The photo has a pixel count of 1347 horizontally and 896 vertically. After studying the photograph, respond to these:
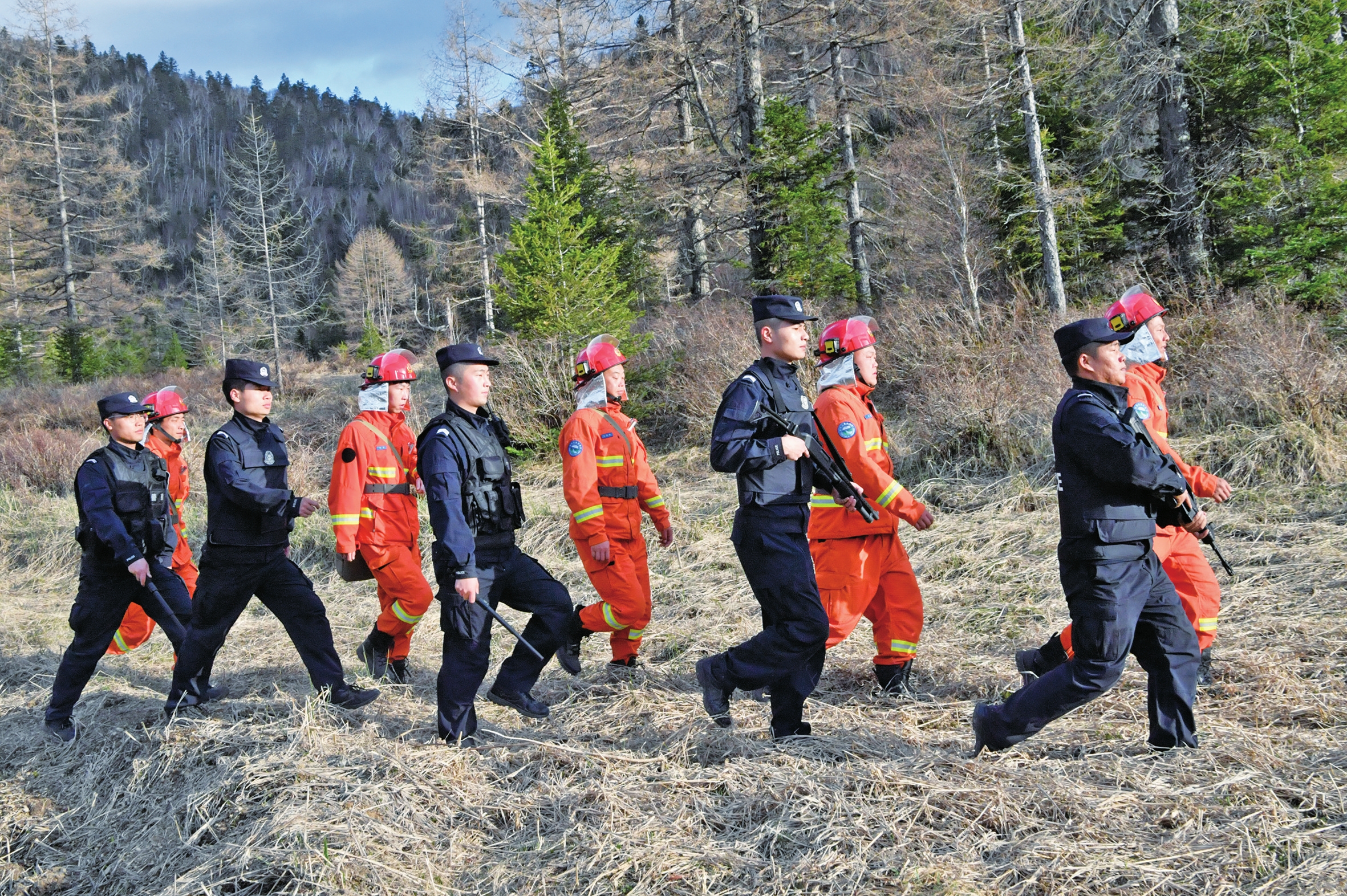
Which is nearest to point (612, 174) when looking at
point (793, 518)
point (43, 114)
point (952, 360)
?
point (952, 360)

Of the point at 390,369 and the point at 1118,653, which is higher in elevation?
the point at 390,369

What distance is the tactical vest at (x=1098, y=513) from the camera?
340cm

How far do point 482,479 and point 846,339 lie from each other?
2040mm

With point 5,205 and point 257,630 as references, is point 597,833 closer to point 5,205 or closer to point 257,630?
point 257,630

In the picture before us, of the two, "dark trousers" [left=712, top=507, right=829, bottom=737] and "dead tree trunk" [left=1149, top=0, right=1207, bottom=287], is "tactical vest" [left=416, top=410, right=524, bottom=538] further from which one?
"dead tree trunk" [left=1149, top=0, right=1207, bottom=287]

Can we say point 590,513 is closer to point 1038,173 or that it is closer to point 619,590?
point 619,590

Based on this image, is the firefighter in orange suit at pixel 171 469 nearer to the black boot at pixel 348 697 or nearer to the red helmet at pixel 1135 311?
the black boot at pixel 348 697

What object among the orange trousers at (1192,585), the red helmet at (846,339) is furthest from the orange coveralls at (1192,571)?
the red helmet at (846,339)

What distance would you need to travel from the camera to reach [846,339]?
4746 mm

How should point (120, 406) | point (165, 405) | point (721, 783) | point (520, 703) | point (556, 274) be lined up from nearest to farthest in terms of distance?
point (721, 783), point (520, 703), point (120, 406), point (165, 405), point (556, 274)

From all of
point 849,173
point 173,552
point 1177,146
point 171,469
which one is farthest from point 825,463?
point 849,173

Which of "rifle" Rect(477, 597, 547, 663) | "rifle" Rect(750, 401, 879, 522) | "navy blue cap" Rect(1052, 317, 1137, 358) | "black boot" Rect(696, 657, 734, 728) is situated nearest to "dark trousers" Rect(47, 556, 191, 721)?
"rifle" Rect(477, 597, 547, 663)

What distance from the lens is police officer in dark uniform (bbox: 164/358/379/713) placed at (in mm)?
4832

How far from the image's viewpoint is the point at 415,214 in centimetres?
8025
